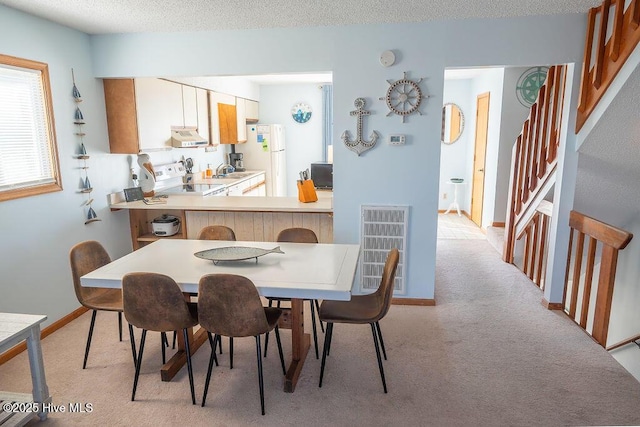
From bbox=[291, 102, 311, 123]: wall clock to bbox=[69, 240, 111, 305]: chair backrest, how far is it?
5153 millimetres

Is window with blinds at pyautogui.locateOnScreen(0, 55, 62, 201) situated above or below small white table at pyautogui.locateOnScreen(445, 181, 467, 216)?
above

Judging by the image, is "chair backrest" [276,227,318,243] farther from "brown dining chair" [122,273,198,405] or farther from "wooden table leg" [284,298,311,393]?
"brown dining chair" [122,273,198,405]

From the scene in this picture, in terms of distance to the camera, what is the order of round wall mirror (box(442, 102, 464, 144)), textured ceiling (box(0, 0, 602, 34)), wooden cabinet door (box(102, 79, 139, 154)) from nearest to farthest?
textured ceiling (box(0, 0, 602, 34)), wooden cabinet door (box(102, 79, 139, 154)), round wall mirror (box(442, 102, 464, 144))

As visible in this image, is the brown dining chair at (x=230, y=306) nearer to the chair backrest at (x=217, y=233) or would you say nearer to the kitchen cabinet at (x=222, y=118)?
the chair backrest at (x=217, y=233)

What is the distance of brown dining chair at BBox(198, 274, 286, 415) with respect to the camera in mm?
2209

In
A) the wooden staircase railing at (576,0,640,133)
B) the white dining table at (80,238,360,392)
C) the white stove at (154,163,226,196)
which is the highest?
the wooden staircase railing at (576,0,640,133)

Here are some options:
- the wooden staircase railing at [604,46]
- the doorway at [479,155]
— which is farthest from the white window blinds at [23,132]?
the doorway at [479,155]

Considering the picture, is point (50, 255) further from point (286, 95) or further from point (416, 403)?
point (286, 95)

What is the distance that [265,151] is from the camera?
23.0ft

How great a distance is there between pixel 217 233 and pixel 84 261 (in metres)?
0.96

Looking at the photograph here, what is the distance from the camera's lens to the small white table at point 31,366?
85.0 inches

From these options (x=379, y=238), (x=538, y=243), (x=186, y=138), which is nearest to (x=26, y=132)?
(x=186, y=138)

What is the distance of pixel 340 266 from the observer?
259 cm

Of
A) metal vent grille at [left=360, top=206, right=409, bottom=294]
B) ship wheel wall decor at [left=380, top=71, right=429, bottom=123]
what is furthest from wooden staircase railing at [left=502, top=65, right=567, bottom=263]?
metal vent grille at [left=360, top=206, right=409, bottom=294]
